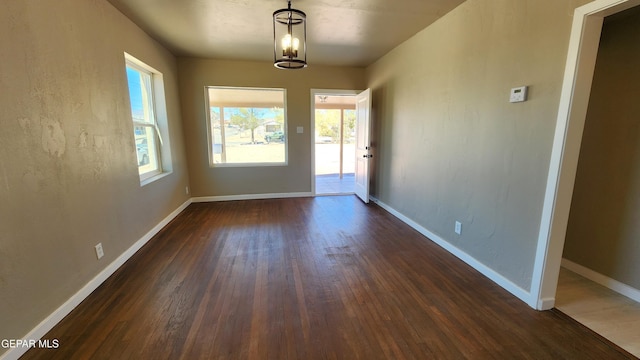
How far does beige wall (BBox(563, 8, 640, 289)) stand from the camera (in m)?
2.12

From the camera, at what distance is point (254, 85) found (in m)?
4.87

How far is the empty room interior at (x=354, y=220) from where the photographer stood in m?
1.66

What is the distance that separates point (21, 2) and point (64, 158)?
0.99m

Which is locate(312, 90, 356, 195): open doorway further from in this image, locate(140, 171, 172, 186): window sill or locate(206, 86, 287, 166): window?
locate(140, 171, 172, 186): window sill

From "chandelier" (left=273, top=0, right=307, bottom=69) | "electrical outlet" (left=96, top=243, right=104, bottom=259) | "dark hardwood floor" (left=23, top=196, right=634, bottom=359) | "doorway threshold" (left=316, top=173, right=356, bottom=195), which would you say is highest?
"chandelier" (left=273, top=0, right=307, bottom=69)

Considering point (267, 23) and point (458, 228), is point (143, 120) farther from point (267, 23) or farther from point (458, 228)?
point (458, 228)

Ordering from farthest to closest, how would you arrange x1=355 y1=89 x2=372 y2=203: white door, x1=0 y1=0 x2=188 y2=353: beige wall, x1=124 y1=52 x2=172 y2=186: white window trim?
x1=355 y1=89 x2=372 y2=203: white door
x1=124 y1=52 x2=172 y2=186: white window trim
x1=0 y1=0 x2=188 y2=353: beige wall

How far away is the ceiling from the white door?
0.81 metres

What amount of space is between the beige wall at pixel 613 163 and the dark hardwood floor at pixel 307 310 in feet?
3.09

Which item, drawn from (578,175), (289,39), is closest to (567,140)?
(578,175)

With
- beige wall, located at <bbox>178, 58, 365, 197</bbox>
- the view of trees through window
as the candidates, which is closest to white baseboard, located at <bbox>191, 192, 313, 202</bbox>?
beige wall, located at <bbox>178, 58, 365, 197</bbox>

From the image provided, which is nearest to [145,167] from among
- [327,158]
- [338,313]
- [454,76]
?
[338,313]

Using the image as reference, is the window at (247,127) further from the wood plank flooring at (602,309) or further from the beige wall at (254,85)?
the wood plank flooring at (602,309)

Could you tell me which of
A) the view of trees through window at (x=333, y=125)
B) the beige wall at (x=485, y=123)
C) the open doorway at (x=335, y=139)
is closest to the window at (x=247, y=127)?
the open doorway at (x=335, y=139)
